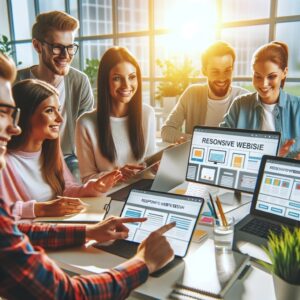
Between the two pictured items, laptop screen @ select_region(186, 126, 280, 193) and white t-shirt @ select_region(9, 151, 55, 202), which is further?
white t-shirt @ select_region(9, 151, 55, 202)

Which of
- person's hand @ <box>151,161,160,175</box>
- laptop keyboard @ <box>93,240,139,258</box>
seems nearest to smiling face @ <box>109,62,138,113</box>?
person's hand @ <box>151,161,160,175</box>

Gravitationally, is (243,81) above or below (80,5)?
below

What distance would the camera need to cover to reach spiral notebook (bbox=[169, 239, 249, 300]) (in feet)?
2.97

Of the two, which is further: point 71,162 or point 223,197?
point 71,162

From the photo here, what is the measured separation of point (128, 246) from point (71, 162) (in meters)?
1.41

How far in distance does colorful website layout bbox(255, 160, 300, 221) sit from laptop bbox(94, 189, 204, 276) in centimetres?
30

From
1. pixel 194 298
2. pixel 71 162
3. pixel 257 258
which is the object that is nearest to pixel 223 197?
pixel 257 258

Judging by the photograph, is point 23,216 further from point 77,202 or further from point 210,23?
point 210,23

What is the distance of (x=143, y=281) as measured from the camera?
2.99 feet

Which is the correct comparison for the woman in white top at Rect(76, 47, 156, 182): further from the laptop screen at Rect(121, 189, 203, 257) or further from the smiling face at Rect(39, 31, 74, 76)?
the laptop screen at Rect(121, 189, 203, 257)

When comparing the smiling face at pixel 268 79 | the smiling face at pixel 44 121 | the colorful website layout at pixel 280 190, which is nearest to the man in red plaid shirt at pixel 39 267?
the colorful website layout at pixel 280 190

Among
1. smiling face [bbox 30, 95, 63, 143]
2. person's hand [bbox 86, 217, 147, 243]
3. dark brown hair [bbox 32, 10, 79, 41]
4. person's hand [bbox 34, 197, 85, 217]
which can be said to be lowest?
person's hand [bbox 34, 197, 85, 217]

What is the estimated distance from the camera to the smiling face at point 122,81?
2.03m

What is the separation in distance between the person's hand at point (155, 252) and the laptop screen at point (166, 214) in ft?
0.27
